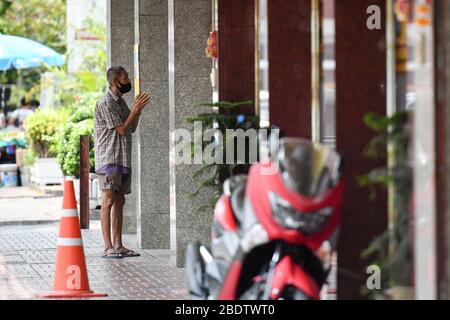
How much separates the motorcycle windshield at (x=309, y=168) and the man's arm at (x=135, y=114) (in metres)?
6.14

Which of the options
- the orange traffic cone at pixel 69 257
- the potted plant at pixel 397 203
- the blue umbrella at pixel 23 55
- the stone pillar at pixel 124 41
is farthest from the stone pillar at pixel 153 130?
the blue umbrella at pixel 23 55

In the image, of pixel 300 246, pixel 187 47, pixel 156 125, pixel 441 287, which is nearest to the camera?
pixel 441 287

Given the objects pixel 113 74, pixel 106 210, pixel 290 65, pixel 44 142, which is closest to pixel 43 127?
pixel 44 142

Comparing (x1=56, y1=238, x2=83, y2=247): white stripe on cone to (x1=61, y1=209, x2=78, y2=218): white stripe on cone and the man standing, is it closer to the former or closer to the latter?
(x1=61, y1=209, x2=78, y2=218): white stripe on cone

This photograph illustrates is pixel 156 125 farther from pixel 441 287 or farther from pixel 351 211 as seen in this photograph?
pixel 441 287

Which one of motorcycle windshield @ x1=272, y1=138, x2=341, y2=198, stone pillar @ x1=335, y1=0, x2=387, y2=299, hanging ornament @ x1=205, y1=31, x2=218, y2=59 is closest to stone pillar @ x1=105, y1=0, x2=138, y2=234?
hanging ornament @ x1=205, y1=31, x2=218, y2=59

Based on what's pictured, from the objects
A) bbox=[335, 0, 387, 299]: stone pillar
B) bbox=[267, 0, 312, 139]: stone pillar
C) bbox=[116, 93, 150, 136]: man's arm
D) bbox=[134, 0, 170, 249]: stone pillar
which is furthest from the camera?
bbox=[134, 0, 170, 249]: stone pillar

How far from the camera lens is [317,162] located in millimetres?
7812

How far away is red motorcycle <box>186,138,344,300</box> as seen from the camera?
7.75 meters

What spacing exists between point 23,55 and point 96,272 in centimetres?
1686

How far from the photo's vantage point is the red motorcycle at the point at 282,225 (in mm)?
7754

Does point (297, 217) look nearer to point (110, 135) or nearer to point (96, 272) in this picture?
point (96, 272)

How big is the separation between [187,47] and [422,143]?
6.77 meters
